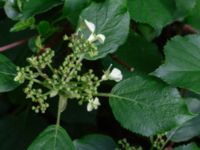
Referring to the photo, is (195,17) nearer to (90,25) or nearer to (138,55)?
(138,55)

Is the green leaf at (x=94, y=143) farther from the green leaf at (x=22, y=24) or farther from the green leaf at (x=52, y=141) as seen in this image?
the green leaf at (x=22, y=24)

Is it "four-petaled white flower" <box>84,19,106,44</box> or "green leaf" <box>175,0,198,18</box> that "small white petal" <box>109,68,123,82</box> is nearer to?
"four-petaled white flower" <box>84,19,106,44</box>

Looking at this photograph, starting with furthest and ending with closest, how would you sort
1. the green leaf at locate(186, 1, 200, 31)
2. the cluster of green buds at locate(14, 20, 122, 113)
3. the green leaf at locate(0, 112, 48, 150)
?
1. the green leaf at locate(0, 112, 48, 150)
2. the green leaf at locate(186, 1, 200, 31)
3. the cluster of green buds at locate(14, 20, 122, 113)

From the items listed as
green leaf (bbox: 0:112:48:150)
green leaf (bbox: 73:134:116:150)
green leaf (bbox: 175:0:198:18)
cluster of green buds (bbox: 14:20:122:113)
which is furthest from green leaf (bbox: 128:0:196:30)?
green leaf (bbox: 0:112:48:150)

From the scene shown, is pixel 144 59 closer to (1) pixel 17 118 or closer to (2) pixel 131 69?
(2) pixel 131 69

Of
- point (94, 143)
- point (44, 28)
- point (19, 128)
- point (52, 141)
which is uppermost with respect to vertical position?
point (44, 28)

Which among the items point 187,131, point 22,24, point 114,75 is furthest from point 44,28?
point 187,131
